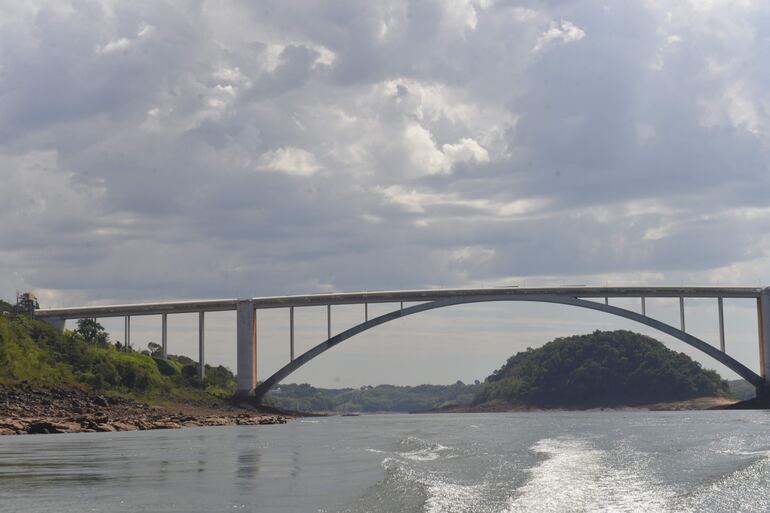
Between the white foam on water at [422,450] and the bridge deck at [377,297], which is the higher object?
the bridge deck at [377,297]

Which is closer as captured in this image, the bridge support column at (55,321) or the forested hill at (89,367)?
the forested hill at (89,367)

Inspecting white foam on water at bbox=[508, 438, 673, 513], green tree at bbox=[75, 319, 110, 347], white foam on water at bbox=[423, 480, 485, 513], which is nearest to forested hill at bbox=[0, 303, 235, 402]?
green tree at bbox=[75, 319, 110, 347]

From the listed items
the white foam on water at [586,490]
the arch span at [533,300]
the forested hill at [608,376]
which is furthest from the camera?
the forested hill at [608,376]

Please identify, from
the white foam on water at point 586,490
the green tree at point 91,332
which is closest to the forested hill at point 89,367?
the green tree at point 91,332

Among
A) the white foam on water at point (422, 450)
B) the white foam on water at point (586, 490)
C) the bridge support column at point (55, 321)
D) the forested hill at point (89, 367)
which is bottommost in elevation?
the white foam on water at point (422, 450)

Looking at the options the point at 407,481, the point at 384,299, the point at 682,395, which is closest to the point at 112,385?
the point at 384,299

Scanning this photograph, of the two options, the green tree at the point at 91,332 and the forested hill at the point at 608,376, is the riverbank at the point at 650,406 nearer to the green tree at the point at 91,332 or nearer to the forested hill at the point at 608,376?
the forested hill at the point at 608,376

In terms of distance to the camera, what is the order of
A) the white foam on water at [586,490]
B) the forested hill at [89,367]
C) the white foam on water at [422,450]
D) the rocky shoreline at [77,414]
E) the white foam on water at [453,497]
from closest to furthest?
the white foam on water at [453,497] → the white foam on water at [586,490] → the white foam on water at [422,450] → the rocky shoreline at [77,414] → the forested hill at [89,367]

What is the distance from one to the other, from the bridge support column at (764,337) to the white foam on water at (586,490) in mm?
82118

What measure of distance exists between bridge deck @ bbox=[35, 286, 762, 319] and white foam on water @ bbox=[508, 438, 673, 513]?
7572 centimetres

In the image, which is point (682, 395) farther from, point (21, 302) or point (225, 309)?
point (21, 302)

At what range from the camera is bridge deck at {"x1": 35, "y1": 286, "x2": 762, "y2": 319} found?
346 ft

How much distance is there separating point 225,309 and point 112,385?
2094cm

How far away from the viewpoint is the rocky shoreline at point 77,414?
177 ft
